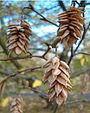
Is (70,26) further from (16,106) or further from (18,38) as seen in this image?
(16,106)

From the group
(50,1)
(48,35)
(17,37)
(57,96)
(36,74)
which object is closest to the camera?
(57,96)

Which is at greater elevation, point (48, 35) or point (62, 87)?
point (62, 87)

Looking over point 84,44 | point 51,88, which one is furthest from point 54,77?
point 84,44

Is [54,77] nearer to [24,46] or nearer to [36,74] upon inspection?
[24,46]

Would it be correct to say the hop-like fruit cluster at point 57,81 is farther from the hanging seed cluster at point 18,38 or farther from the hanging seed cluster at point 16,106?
the hanging seed cluster at point 16,106

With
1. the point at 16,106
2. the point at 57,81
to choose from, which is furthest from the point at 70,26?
the point at 16,106

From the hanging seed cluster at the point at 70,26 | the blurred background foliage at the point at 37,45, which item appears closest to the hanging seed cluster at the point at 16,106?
the blurred background foliage at the point at 37,45

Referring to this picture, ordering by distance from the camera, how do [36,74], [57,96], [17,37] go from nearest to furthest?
[57,96] → [17,37] → [36,74]

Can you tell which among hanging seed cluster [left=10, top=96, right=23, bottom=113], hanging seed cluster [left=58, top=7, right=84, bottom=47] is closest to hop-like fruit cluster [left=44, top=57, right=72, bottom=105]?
hanging seed cluster [left=58, top=7, right=84, bottom=47]
